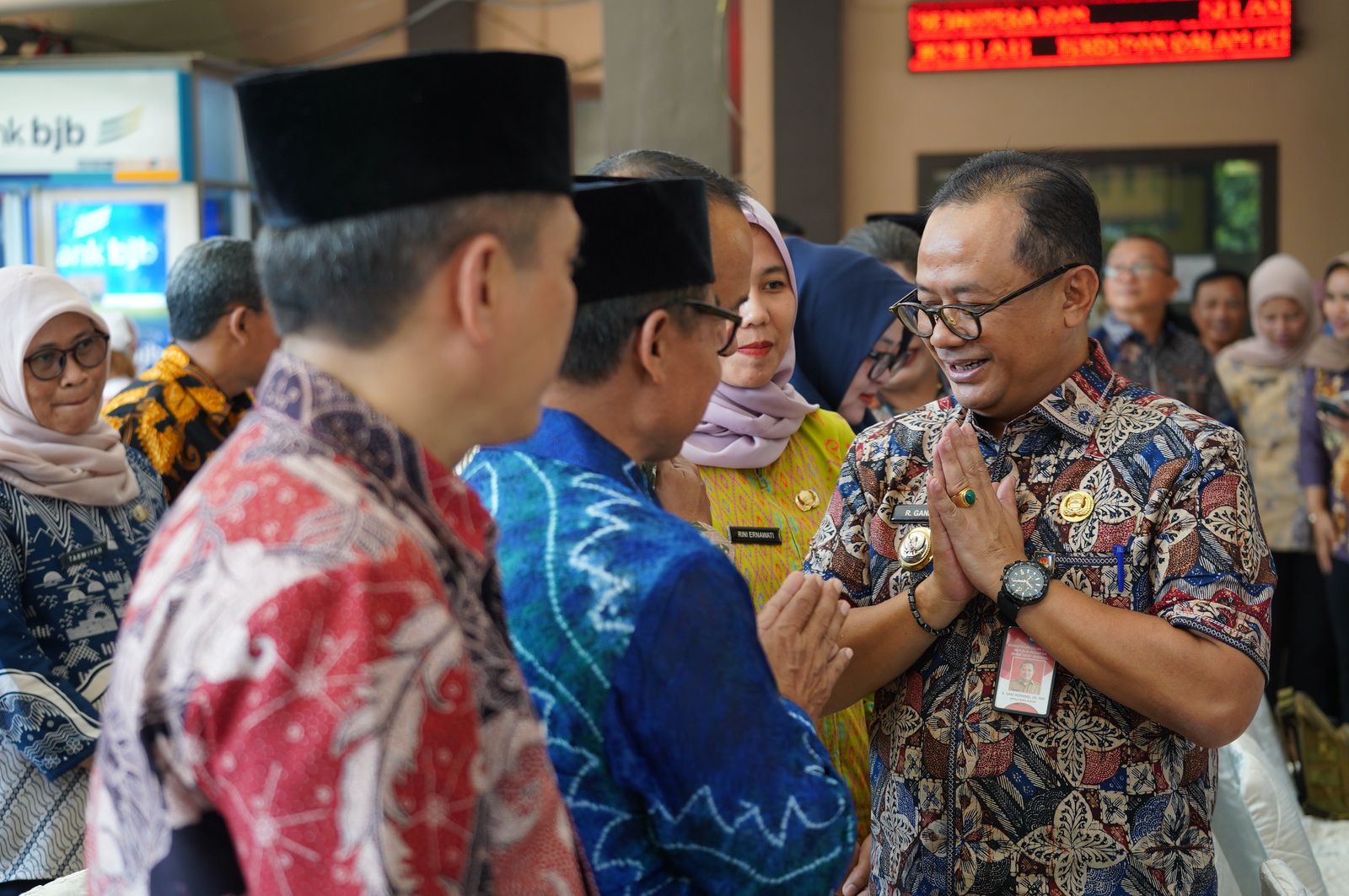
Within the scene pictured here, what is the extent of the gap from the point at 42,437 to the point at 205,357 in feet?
3.31

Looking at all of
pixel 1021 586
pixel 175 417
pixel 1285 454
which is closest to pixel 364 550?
pixel 1021 586

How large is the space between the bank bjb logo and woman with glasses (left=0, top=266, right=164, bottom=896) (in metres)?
4.94

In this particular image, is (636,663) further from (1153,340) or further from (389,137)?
(1153,340)

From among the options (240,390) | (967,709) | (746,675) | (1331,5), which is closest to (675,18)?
(240,390)

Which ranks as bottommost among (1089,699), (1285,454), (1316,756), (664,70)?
(1316,756)

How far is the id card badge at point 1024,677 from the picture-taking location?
159 centimetres

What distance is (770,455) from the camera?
2.12 m

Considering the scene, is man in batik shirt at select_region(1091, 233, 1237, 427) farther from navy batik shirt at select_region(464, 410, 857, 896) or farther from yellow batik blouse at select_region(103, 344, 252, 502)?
navy batik shirt at select_region(464, 410, 857, 896)

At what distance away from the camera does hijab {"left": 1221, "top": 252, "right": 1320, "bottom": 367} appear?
5.33 metres

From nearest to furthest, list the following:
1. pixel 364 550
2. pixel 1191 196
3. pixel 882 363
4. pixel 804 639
Result: 1. pixel 364 550
2. pixel 804 639
3. pixel 882 363
4. pixel 1191 196

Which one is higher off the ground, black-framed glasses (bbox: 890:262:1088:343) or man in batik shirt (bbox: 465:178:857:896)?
black-framed glasses (bbox: 890:262:1088:343)

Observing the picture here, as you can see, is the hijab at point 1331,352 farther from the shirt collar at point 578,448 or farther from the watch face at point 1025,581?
the shirt collar at point 578,448

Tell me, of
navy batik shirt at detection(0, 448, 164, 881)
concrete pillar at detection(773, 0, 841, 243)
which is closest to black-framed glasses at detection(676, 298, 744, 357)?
navy batik shirt at detection(0, 448, 164, 881)

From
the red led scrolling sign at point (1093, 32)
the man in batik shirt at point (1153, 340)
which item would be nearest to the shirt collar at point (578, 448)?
the man in batik shirt at point (1153, 340)
